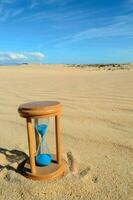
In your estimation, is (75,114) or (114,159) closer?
(114,159)

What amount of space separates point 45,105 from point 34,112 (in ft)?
0.48

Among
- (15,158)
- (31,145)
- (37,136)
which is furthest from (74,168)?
(15,158)

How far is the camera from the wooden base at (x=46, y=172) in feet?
8.62

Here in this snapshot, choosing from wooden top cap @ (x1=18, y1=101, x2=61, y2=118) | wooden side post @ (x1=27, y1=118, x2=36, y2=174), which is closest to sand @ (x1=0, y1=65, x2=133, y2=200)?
wooden side post @ (x1=27, y1=118, x2=36, y2=174)

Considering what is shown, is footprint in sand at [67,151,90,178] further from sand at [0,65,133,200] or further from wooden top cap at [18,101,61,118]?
wooden top cap at [18,101,61,118]

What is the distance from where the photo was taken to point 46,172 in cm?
267

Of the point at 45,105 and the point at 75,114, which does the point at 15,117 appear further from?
the point at 45,105

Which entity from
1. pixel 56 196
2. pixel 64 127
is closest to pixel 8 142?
pixel 64 127

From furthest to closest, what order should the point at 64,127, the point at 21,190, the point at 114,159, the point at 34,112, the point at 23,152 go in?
the point at 64,127
the point at 23,152
the point at 114,159
the point at 21,190
the point at 34,112

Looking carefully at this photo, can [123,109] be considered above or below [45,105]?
below

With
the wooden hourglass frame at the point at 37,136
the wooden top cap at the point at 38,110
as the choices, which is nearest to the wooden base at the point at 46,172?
the wooden hourglass frame at the point at 37,136

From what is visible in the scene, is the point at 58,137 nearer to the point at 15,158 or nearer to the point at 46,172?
the point at 46,172

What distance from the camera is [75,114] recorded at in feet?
16.4

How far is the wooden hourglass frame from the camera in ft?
7.84
